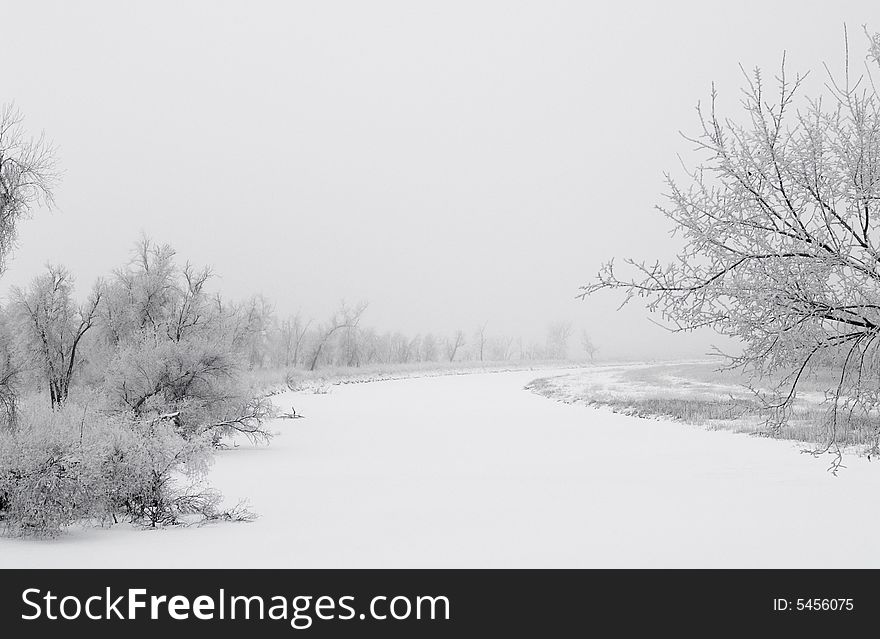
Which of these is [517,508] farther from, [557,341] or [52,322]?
[557,341]

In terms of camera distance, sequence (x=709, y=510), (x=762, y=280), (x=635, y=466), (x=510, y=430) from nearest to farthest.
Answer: (x=762, y=280), (x=709, y=510), (x=635, y=466), (x=510, y=430)

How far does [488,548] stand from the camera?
251 inches

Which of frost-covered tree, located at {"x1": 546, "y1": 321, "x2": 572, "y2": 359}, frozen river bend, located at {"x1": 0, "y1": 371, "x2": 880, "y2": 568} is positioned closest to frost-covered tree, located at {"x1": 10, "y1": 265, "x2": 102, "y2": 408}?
frozen river bend, located at {"x1": 0, "y1": 371, "x2": 880, "y2": 568}

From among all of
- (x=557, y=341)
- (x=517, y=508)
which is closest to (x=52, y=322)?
(x=517, y=508)

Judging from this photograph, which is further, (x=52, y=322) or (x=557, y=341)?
(x=557, y=341)

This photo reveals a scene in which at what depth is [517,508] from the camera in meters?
8.25

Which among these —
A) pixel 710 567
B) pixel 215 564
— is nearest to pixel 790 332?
pixel 710 567

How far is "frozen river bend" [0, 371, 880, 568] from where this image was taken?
5.98m

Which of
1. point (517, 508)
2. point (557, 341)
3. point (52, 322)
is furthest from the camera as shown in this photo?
point (557, 341)

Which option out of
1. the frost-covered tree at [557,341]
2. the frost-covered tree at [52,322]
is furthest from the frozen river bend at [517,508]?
the frost-covered tree at [557,341]

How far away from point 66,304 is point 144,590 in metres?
23.4

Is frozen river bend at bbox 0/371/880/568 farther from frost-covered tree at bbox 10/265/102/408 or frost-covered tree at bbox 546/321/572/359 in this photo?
frost-covered tree at bbox 546/321/572/359

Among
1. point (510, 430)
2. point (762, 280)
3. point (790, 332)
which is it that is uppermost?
point (762, 280)

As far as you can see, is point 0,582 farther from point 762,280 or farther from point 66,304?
point 66,304
